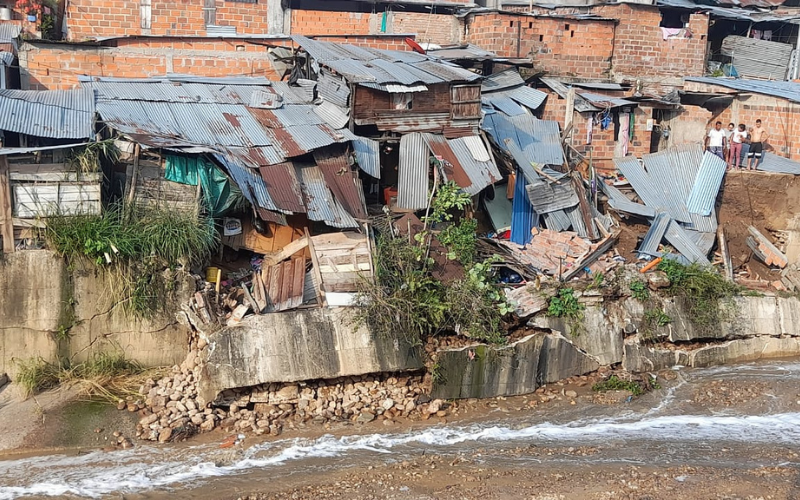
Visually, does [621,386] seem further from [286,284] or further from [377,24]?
[377,24]

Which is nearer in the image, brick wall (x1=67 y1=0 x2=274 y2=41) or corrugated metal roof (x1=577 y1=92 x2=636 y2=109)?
brick wall (x1=67 y1=0 x2=274 y2=41)

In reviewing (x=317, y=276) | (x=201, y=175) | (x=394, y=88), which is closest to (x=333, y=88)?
(x=394, y=88)

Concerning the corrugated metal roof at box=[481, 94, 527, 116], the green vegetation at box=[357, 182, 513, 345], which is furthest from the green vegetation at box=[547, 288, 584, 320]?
the corrugated metal roof at box=[481, 94, 527, 116]

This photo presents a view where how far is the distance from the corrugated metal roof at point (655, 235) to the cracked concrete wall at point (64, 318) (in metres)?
8.15

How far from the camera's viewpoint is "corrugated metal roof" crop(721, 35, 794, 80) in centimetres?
2127

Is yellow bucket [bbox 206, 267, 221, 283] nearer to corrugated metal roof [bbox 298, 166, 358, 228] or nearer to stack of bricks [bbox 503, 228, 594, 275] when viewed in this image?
corrugated metal roof [bbox 298, 166, 358, 228]

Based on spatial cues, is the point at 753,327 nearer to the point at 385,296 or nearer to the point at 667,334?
the point at 667,334

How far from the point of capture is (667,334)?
1312cm

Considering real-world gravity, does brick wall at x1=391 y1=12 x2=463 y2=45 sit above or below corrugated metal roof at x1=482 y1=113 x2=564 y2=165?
above

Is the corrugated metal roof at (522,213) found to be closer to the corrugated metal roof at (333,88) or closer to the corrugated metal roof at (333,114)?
the corrugated metal roof at (333,114)

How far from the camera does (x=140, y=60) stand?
15.4m

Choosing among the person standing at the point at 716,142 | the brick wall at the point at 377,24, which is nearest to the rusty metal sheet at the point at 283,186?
the brick wall at the point at 377,24

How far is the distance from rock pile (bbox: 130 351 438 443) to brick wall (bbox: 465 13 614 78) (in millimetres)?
9780

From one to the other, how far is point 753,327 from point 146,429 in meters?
10.3
